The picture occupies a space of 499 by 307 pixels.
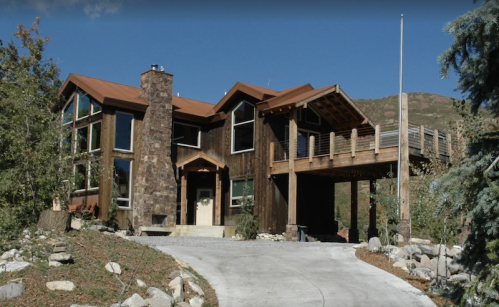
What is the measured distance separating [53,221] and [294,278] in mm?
5515

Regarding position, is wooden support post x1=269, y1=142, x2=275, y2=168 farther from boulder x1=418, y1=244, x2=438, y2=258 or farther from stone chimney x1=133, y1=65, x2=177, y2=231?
boulder x1=418, y1=244, x2=438, y2=258

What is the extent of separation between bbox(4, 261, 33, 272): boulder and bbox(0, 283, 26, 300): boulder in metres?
0.93

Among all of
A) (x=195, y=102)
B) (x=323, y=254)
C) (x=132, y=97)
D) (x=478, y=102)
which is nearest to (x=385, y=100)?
(x=195, y=102)

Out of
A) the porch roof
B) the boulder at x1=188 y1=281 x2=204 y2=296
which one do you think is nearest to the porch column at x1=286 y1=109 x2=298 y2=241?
the porch roof

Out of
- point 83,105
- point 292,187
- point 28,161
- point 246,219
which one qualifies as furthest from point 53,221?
point 83,105

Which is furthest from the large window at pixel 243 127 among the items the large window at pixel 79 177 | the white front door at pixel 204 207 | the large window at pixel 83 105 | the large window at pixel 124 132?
the large window at pixel 79 177

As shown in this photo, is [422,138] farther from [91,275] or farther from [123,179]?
[91,275]

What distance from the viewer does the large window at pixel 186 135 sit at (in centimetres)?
2405

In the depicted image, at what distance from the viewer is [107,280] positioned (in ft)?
30.7

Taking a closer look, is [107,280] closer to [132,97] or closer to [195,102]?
[132,97]

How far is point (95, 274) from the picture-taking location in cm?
950

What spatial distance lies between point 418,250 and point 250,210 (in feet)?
28.6

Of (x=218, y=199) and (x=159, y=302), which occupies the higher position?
(x=218, y=199)

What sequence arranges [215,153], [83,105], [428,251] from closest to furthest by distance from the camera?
[428,251] → [83,105] → [215,153]
